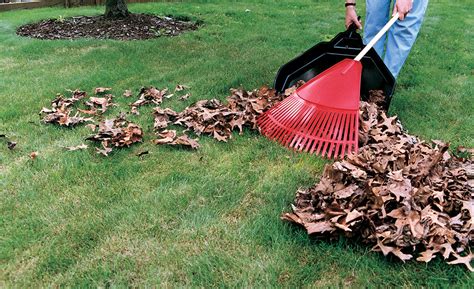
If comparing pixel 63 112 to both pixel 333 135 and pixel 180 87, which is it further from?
pixel 333 135

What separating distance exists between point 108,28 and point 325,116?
4166 mm

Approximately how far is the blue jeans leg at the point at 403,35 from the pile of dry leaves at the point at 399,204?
115 centimetres

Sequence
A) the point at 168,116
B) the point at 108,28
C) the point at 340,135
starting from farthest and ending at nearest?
the point at 108,28 < the point at 168,116 < the point at 340,135

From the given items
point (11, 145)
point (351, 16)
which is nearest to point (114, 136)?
point (11, 145)

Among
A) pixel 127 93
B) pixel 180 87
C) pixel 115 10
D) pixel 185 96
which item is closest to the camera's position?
pixel 185 96

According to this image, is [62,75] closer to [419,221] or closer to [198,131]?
[198,131]

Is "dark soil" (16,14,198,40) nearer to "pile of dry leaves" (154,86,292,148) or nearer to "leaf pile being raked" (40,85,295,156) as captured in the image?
"leaf pile being raked" (40,85,295,156)

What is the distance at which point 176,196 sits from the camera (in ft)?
7.79

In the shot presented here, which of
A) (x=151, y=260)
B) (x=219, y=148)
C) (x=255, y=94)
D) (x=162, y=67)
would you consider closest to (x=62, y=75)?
(x=162, y=67)

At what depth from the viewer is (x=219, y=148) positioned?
2.89m

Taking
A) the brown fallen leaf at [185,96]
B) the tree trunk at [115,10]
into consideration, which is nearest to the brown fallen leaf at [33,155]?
the brown fallen leaf at [185,96]

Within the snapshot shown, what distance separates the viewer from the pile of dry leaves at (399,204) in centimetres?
191

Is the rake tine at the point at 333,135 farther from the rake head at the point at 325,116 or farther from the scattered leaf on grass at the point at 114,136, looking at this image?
the scattered leaf on grass at the point at 114,136

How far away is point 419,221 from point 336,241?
1.15ft
